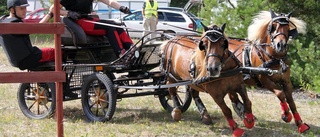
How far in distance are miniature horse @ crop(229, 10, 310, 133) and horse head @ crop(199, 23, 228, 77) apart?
3.38 feet

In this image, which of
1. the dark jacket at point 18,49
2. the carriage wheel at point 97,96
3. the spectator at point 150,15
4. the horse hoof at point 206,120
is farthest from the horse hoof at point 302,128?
the spectator at point 150,15

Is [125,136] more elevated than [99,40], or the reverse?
[99,40]

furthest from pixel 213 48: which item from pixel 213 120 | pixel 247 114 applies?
pixel 213 120

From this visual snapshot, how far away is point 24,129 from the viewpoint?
759cm

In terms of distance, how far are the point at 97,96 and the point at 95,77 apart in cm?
31

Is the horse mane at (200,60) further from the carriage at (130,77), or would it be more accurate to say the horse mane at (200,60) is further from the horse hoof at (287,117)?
the horse hoof at (287,117)

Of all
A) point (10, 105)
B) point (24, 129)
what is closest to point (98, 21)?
point (24, 129)

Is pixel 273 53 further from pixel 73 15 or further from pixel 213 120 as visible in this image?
pixel 73 15

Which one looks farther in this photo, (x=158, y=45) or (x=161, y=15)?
(x=161, y=15)

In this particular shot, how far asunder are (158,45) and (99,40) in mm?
916

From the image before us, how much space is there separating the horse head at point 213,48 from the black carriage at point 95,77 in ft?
4.63

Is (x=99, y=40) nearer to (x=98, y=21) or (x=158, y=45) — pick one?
(x=98, y=21)

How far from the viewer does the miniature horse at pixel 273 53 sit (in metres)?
7.29

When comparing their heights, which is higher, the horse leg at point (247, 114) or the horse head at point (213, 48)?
the horse head at point (213, 48)
